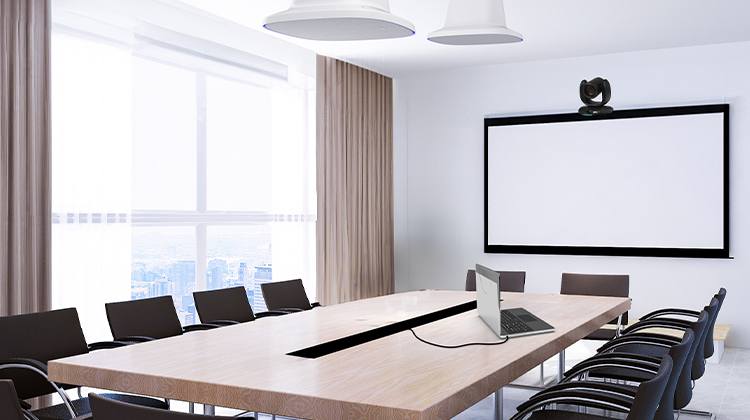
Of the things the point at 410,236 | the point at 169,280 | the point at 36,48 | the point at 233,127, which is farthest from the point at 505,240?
the point at 36,48

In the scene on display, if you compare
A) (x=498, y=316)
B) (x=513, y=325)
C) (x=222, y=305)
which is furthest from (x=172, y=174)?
(x=498, y=316)

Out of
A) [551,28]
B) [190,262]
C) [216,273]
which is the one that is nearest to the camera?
[190,262]

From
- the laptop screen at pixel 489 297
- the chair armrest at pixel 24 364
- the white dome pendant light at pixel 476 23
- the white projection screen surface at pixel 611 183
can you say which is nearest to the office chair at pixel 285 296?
the laptop screen at pixel 489 297

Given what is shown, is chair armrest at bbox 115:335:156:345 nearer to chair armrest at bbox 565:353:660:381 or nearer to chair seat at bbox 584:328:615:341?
chair armrest at bbox 565:353:660:381

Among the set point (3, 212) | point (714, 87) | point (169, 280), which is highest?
point (714, 87)

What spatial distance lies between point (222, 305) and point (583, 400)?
9.43 feet

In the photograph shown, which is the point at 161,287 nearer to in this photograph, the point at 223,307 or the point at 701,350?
the point at 223,307

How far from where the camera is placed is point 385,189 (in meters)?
9.36

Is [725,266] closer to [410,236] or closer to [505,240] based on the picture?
[505,240]

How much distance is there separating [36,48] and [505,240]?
5.78m

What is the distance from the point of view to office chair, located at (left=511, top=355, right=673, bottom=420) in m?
2.13

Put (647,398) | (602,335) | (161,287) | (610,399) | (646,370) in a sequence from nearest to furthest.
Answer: (647,398) → (610,399) → (646,370) → (602,335) → (161,287)

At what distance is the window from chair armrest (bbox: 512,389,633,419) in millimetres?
3837

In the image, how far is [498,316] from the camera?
3408 millimetres
